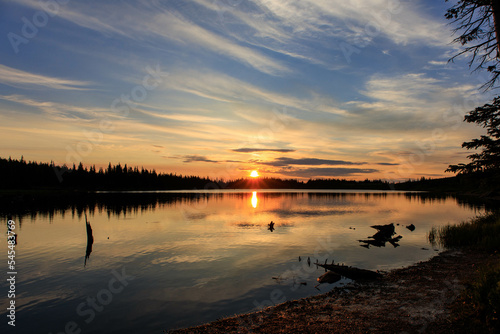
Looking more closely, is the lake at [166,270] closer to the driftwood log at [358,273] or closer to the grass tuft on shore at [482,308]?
the driftwood log at [358,273]

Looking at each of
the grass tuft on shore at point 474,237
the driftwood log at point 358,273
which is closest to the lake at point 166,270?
the driftwood log at point 358,273

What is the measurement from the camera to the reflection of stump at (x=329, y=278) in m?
20.9

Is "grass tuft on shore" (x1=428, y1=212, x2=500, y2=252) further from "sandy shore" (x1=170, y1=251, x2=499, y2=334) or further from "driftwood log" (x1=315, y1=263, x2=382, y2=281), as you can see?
"driftwood log" (x1=315, y1=263, x2=382, y2=281)

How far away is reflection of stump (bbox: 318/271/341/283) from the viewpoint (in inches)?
824

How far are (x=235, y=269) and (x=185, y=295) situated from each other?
262 inches

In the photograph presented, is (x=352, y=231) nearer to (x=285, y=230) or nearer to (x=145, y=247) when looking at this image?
(x=285, y=230)

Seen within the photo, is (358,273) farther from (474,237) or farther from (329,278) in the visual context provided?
(474,237)

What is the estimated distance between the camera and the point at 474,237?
107 feet

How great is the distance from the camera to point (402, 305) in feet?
49.7

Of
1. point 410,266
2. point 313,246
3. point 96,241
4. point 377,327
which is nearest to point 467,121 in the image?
point 410,266

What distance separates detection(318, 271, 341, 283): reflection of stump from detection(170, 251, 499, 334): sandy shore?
1.70m

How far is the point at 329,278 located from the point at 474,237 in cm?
2246

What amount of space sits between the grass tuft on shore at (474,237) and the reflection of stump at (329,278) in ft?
55.3

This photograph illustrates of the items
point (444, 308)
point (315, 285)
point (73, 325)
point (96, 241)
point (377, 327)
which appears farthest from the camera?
point (96, 241)
